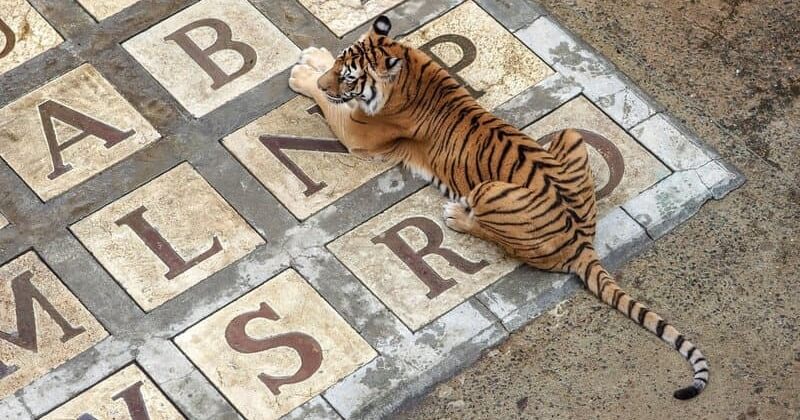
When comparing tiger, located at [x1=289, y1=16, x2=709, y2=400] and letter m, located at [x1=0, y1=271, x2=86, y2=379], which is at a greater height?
tiger, located at [x1=289, y1=16, x2=709, y2=400]

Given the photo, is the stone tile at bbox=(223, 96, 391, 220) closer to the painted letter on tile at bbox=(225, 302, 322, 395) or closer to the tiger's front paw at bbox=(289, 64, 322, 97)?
the tiger's front paw at bbox=(289, 64, 322, 97)

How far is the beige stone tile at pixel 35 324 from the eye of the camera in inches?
322

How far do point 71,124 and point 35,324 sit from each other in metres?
1.46

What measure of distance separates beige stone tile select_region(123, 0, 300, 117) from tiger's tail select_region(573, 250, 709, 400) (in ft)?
7.96

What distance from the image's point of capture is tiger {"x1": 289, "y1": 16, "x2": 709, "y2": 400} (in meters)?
8.39

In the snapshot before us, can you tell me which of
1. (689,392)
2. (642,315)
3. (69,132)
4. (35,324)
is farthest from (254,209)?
(689,392)

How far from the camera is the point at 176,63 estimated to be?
9609mm

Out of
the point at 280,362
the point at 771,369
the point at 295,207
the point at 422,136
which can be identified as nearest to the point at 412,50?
the point at 422,136

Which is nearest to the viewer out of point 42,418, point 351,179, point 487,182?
point 42,418

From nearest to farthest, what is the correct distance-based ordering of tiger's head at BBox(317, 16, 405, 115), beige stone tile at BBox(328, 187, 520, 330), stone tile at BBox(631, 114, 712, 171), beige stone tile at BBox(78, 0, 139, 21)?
beige stone tile at BBox(328, 187, 520, 330), tiger's head at BBox(317, 16, 405, 115), stone tile at BBox(631, 114, 712, 171), beige stone tile at BBox(78, 0, 139, 21)

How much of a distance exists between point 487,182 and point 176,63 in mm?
2298

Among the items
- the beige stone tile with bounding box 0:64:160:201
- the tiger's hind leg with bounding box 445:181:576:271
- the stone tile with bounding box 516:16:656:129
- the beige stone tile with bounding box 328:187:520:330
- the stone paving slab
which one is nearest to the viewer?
the stone paving slab

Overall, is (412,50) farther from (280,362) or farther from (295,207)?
(280,362)

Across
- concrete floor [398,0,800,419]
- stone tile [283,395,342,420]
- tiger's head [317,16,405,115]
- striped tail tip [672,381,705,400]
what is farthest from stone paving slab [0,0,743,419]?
striped tail tip [672,381,705,400]
